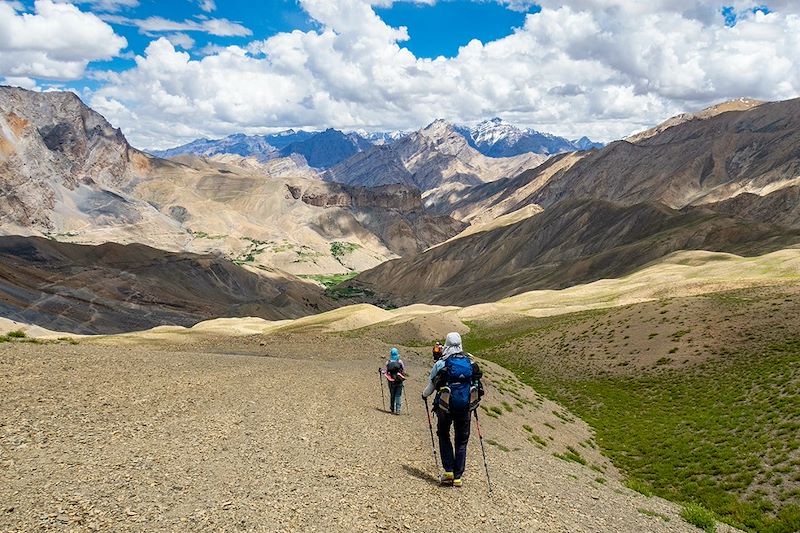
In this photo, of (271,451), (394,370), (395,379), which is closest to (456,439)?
(271,451)

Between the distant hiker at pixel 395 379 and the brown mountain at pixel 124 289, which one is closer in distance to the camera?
the distant hiker at pixel 395 379

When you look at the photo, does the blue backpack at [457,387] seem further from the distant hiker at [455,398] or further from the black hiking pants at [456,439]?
the black hiking pants at [456,439]

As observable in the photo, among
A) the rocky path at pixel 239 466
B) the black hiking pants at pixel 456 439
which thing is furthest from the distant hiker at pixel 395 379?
the black hiking pants at pixel 456 439

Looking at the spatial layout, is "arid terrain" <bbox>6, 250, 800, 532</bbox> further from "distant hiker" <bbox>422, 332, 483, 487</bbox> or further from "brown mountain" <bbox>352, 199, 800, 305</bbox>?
"brown mountain" <bbox>352, 199, 800, 305</bbox>

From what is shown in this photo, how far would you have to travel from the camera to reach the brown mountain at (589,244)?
11200 centimetres

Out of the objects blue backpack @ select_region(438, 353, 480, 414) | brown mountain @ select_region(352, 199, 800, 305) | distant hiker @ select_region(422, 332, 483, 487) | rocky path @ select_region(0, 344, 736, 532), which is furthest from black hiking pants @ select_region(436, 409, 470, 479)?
brown mountain @ select_region(352, 199, 800, 305)

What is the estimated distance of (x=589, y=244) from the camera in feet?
522

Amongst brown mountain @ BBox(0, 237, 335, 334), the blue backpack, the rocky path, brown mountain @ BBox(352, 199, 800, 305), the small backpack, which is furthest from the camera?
brown mountain @ BBox(0, 237, 335, 334)

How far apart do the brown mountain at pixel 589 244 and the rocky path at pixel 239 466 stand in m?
98.8

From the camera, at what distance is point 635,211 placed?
157250 millimetres

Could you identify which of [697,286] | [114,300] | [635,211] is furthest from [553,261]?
[114,300]

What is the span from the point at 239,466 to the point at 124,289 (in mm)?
143547

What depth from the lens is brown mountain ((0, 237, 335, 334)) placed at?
115250 mm

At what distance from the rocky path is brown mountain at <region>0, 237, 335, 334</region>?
339 feet
